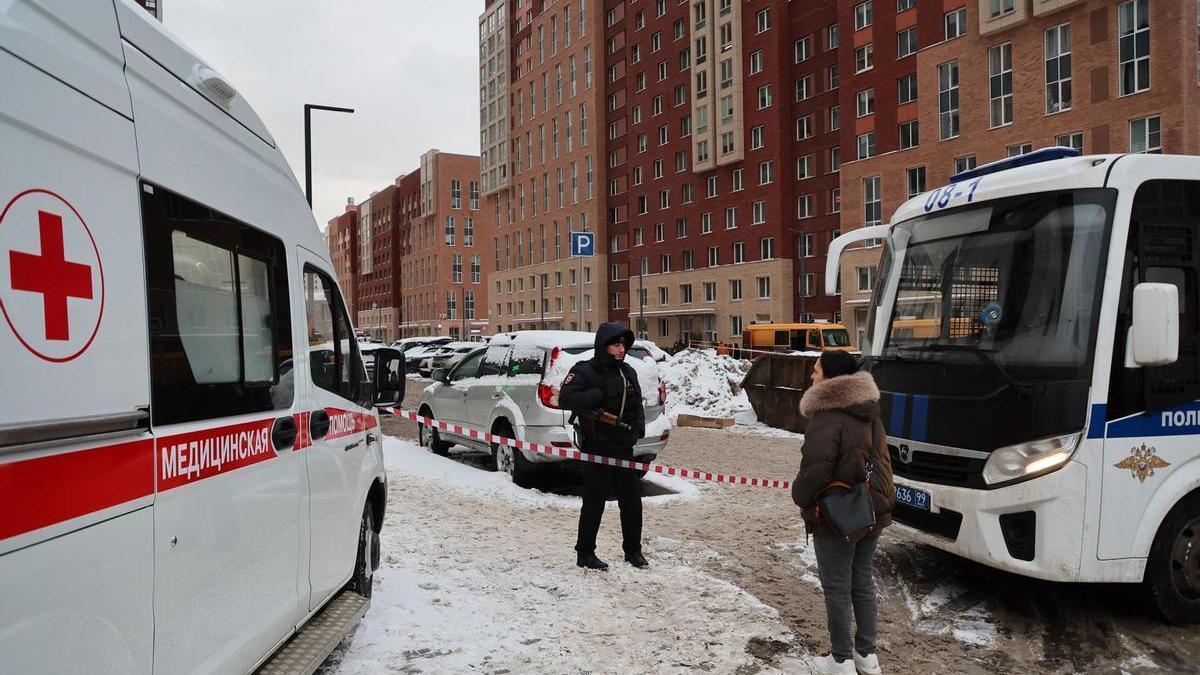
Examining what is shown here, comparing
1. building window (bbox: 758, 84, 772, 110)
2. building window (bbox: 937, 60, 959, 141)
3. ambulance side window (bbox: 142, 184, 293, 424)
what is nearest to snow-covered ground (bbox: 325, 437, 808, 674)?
ambulance side window (bbox: 142, 184, 293, 424)

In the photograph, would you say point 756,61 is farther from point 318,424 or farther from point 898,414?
point 318,424

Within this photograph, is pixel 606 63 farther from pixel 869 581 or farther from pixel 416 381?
pixel 869 581

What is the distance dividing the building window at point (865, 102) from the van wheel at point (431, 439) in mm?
40366

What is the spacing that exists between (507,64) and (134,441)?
8759 cm

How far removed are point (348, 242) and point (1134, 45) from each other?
135m

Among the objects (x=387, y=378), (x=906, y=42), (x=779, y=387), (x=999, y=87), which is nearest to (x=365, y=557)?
(x=387, y=378)

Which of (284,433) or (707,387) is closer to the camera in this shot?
(284,433)

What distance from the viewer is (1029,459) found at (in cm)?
488

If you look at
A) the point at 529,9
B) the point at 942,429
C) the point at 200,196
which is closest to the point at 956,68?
the point at 942,429

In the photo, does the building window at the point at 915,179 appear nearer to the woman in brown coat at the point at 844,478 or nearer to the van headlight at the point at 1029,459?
the van headlight at the point at 1029,459

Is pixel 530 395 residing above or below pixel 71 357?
below

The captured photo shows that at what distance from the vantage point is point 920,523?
555 centimetres

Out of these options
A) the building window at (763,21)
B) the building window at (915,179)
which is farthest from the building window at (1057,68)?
the building window at (763,21)

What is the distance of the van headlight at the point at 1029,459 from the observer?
189 inches
